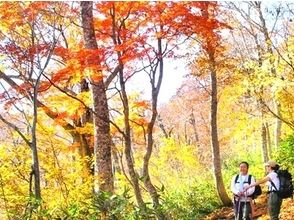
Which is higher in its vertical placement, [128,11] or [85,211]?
[128,11]

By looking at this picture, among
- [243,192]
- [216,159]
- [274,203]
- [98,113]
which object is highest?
[98,113]

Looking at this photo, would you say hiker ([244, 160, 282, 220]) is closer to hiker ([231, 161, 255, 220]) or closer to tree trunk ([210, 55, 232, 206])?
hiker ([231, 161, 255, 220])

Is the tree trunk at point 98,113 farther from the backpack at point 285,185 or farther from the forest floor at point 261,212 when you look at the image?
the forest floor at point 261,212

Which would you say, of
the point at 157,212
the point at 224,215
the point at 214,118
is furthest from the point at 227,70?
the point at 157,212

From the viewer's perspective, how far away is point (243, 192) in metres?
7.07

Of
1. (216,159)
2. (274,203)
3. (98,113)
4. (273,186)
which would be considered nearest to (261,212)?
(216,159)

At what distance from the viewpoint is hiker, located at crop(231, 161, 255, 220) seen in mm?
7089

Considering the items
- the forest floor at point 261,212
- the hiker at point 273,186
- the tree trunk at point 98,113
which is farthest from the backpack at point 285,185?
Answer: the tree trunk at point 98,113

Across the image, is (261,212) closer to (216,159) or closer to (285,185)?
(216,159)

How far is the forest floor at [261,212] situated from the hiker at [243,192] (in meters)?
1.90

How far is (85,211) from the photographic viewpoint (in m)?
5.96

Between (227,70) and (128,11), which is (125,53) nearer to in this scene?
(128,11)

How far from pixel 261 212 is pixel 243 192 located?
11.4 feet

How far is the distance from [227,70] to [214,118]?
1.36m
